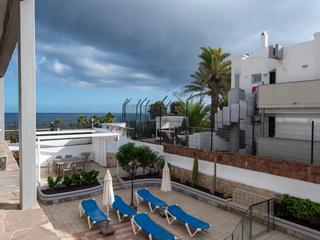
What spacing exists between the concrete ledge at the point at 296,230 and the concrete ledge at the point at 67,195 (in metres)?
8.74

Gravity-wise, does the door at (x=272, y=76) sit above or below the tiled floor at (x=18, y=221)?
above

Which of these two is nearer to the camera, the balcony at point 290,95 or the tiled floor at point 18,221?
the tiled floor at point 18,221

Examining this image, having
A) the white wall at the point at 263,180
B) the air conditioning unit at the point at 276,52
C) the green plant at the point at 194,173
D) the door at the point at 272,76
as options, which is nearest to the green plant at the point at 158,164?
the white wall at the point at 263,180

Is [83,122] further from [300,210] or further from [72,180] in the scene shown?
[300,210]

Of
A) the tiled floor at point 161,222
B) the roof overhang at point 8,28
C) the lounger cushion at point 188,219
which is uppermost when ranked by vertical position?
the roof overhang at point 8,28

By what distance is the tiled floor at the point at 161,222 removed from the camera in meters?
9.43

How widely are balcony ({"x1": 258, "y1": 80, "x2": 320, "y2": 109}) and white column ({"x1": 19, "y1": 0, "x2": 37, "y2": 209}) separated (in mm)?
12304

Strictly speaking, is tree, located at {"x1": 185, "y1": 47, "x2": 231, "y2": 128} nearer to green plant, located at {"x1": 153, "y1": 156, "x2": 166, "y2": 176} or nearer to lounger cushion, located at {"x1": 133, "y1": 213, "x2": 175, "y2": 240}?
green plant, located at {"x1": 153, "y1": 156, "x2": 166, "y2": 176}

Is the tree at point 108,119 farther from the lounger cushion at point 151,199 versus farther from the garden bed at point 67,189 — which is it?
the lounger cushion at point 151,199

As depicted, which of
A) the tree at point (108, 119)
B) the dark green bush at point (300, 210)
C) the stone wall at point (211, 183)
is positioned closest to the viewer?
the dark green bush at point (300, 210)

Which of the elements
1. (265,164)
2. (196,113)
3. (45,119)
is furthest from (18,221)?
(45,119)

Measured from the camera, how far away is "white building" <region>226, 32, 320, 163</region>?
40.3ft

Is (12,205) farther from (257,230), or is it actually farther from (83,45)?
(83,45)

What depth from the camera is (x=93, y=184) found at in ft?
47.8
